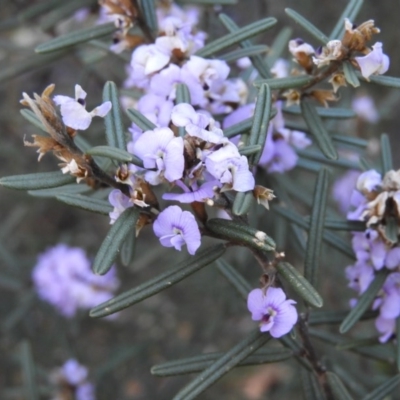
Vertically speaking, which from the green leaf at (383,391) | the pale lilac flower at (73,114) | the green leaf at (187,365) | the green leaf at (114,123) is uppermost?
the pale lilac flower at (73,114)

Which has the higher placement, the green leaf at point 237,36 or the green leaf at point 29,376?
the green leaf at point 237,36

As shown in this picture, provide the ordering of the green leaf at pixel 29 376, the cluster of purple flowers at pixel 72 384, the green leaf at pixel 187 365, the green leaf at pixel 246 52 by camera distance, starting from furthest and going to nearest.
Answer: the cluster of purple flowers at pixel 72 384 → the green leaf at pixel 29 376 → the green leaf at pixel 246 52 → the green leaf at pixel 187 365

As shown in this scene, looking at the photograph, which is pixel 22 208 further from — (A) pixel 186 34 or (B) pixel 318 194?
(B) pixel 318 194

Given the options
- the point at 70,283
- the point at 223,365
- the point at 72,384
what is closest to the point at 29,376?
the point at 72,384

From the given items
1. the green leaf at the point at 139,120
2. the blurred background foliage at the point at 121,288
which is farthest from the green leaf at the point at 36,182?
the blurred background foliage at the point at 121,288

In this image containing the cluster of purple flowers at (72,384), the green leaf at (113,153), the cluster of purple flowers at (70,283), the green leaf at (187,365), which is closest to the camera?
the green leaf at (113,153)

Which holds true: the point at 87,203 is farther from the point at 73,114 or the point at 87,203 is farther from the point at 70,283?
the point at 70,283

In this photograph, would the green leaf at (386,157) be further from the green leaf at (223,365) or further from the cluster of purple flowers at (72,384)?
the cluster of purple flowers at (72,384)
